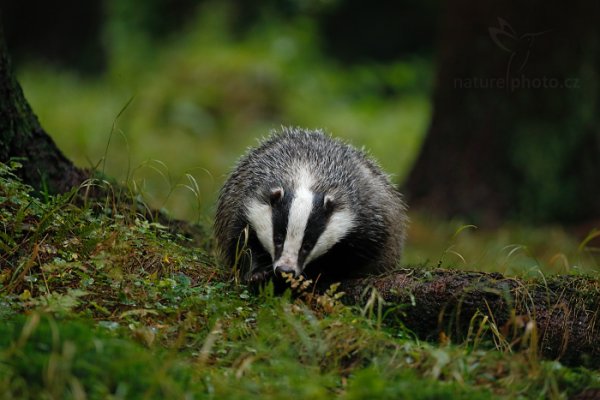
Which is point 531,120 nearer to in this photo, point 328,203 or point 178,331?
point 328,203

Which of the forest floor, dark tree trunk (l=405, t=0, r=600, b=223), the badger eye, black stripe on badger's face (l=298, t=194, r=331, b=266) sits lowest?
the forest floor

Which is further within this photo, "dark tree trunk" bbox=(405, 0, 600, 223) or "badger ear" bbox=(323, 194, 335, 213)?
"dark tree trunk" bbox=(405, 0, 600, 223)

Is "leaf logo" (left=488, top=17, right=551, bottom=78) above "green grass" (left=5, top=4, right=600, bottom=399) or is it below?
above

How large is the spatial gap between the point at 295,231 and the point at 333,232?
1.15 feet

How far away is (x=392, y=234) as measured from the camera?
Result: 19.6ft

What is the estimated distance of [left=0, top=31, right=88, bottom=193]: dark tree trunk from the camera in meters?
5.39

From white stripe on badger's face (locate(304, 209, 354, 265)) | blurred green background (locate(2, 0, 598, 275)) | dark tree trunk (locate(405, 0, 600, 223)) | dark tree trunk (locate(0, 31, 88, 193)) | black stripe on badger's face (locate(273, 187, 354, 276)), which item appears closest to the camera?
black stripe on badger's face (locate(273, 187, 354, 276))

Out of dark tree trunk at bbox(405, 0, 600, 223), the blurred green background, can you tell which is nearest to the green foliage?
the blurred green background

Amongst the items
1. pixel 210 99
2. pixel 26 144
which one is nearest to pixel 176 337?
pixel 26 144

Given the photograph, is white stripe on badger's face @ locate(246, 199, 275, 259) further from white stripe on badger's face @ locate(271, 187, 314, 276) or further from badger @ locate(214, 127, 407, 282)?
white stripe on badger's face @ locate(271, 187, 314, 276)

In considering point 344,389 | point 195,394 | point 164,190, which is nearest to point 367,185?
point 344,389

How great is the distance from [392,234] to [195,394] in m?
2.83

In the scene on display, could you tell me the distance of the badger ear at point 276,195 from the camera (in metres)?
5.25

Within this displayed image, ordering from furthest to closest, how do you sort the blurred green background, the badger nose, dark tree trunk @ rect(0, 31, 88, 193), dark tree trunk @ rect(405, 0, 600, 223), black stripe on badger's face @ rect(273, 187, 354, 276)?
dark tree trunk @ rect(405, 0, 600, 223)
the blurred green background
dark tree trunk @ rect(0, 31, 88, 193)
black stripe on badger's face @ rect(273, 187, 354, 276)
the badger nose
